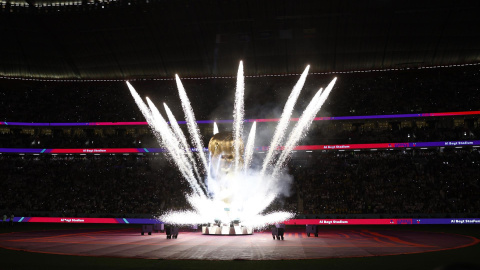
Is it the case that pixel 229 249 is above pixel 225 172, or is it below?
below

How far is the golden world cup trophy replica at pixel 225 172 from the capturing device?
1216 inches

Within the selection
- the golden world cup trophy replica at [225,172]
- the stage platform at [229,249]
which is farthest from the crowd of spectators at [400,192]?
the stage platform at [229,249]

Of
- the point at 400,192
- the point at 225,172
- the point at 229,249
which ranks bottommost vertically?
the point at 229,249

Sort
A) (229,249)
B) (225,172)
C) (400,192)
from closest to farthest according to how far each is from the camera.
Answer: (229,249), (225,172), (400,192)

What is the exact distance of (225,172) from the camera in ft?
102

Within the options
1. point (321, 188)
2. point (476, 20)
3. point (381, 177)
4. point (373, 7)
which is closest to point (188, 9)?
point (373, 7)

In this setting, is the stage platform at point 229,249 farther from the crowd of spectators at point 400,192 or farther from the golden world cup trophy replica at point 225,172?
the crowd of spectators at point 400,192

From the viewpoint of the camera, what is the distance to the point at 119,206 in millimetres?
48938

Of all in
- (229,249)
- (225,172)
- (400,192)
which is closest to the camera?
(229,249)

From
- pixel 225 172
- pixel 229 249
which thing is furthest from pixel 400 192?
pixel 229 249

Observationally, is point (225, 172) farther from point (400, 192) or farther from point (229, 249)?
point (400, 192)

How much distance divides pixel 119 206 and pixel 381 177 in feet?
90.3

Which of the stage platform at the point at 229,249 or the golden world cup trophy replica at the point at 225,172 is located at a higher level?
the golden world cup trophy replica at the point at 225,172

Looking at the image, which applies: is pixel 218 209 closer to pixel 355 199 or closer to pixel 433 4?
pixel 355 199
